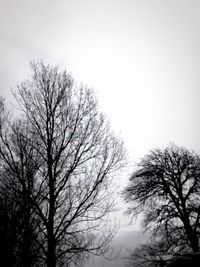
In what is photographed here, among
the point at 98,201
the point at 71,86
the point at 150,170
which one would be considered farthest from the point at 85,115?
the point at 150,170

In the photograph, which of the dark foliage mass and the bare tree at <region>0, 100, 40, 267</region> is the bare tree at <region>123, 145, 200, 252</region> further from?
the bare tree at <region>0, 100, 40, 267</region>

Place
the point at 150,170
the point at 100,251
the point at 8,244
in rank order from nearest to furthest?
1. the point at 8,244
2. the point at 100,251
3. the point at 150,170

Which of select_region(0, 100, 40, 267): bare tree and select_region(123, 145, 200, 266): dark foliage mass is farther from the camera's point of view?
select_region(123, 145, 200, 266): dark foliage mass

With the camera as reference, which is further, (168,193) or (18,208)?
(168,193)

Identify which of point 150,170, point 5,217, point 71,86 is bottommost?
point 5,217

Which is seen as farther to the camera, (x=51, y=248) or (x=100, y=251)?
(x=100, y=251)

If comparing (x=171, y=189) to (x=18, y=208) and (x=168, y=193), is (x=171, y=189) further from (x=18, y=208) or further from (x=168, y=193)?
(x=18, y=208)

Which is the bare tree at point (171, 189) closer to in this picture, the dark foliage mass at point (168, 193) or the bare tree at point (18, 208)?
the dark foliage mass at point (168, 193)

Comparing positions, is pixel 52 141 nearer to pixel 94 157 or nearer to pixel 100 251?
pixel 94 157

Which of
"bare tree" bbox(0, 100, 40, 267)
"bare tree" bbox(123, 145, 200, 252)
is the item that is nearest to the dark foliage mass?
"bare tree" bbox(123, 145, 200, 252)

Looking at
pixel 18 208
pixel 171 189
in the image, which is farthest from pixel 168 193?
pixel 18 208

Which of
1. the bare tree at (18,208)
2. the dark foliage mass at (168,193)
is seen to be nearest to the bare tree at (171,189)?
the dark foliage mass at (168,193)

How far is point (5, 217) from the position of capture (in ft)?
18.0

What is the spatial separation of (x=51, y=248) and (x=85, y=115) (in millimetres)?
4683
